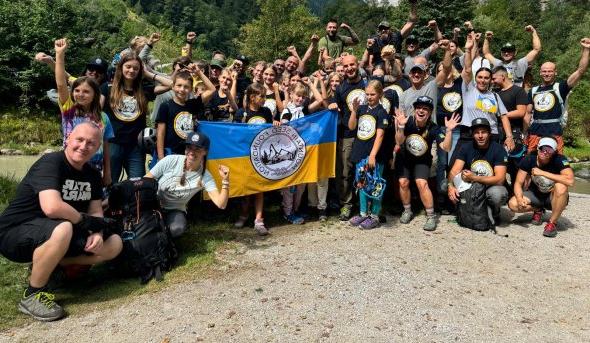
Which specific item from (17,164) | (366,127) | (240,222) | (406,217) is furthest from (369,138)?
(17,164)

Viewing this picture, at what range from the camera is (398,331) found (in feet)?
12.9

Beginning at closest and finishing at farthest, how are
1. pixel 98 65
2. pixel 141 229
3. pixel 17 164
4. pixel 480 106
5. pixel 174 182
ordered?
1. pixel 141 229
2. pixel 174 182
3. pixel 98 65
4. pixel 480 106
5. pixel 17 164

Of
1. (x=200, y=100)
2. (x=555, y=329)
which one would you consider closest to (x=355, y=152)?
(x=200, y=100)

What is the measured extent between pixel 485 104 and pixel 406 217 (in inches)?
85.1

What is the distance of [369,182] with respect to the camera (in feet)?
21.8

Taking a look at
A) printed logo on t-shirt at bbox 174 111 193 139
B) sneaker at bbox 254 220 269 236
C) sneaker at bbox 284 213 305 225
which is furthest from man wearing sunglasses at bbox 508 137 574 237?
printed logo on t-shirt at bbox 174 111 193 139

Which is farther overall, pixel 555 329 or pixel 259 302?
pixel 259 302

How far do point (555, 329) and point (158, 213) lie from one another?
4.28 meters

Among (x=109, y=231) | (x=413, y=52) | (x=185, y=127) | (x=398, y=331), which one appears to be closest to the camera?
(x=398, y=331)

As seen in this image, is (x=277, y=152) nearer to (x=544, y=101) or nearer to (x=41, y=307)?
(x=41, y=307)

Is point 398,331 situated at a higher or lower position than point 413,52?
lower

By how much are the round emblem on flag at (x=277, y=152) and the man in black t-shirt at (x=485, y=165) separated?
243 centimetres

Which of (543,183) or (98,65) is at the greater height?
(98,65)

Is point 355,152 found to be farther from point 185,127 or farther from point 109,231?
point 109,231
